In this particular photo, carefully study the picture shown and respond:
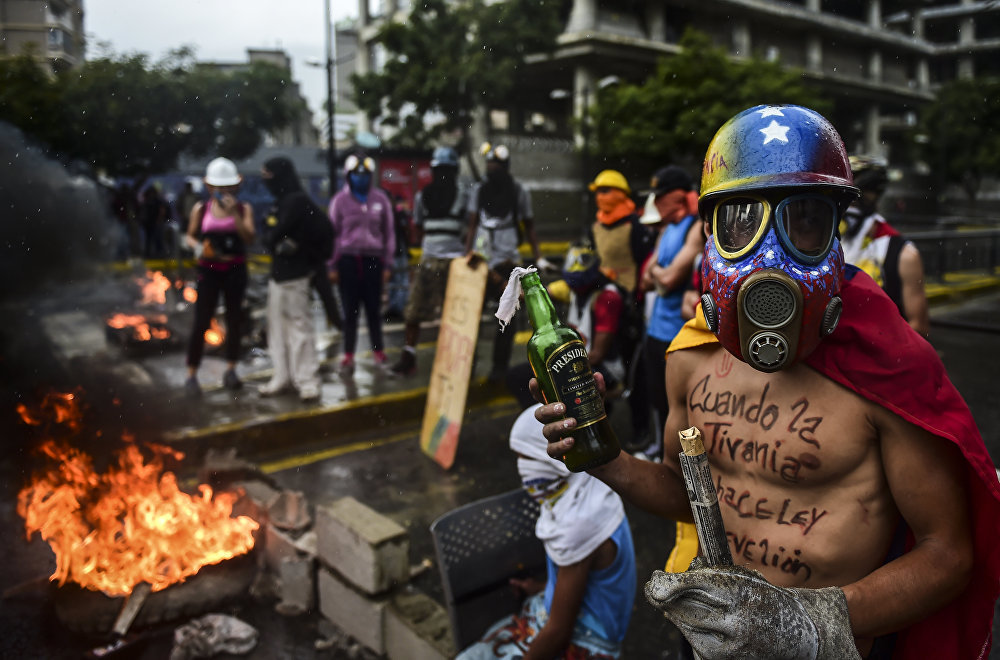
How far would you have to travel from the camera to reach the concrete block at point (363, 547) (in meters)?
3.08

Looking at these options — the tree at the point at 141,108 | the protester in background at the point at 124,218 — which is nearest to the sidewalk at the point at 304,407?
the tree at the point at 141,108

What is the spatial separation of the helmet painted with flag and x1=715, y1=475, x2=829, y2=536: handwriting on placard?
34 centimetres

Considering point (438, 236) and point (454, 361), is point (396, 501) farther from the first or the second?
point (438, 236)

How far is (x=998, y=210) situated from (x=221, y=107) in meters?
50.3

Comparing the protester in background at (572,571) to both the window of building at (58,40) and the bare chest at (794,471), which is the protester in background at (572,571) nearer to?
the bare chest at (794,471)

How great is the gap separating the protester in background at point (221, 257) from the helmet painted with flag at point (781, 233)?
5754 millimetres

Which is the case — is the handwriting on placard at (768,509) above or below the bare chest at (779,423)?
below

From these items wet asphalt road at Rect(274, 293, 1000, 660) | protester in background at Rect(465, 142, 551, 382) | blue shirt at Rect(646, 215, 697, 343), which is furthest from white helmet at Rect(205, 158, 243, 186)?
blue shirt at Rect(646, 215, 697, 343)

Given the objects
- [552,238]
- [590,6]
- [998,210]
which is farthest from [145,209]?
[998,210]

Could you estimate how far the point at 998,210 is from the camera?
157ft

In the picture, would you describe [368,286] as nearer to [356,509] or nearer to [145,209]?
[356,509]

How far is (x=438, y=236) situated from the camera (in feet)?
22.6

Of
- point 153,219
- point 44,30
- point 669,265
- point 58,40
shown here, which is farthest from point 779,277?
point 153,219

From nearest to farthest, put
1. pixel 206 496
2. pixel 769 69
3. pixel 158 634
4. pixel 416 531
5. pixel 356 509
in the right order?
pixel 158 634, pixel 356 509, pixel 206 496, pixel 416 531, pixel 769 69
